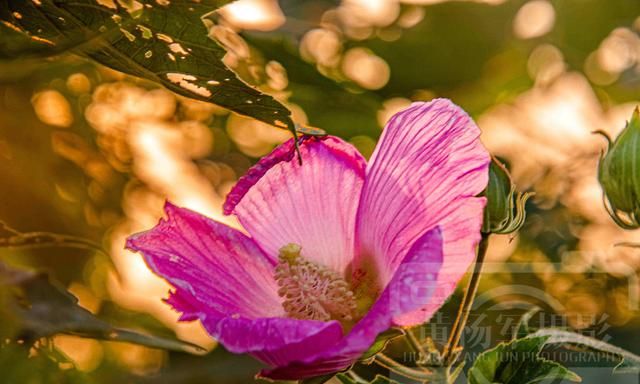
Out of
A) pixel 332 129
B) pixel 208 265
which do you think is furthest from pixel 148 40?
pixel 332 129

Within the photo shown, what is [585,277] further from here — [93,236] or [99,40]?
[99,40]

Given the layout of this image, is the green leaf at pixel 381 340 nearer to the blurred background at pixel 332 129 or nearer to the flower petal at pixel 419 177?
the flower petal at pixel 419 177

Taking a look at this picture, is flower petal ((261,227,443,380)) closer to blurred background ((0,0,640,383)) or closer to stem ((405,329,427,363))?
stem ((405,329,427,363))

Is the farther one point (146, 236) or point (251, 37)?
→ point (251, 37)

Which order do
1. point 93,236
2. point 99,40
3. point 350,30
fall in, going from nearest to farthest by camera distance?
point 99,40 → point 93,236 → point 350,30

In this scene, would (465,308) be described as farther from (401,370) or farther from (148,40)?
(148,40)

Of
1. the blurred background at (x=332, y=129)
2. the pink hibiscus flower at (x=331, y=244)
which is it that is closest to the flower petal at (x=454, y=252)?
the pink hibiscus flower at (x=331, y=244)

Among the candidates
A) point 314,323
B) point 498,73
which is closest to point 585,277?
point 498,73
